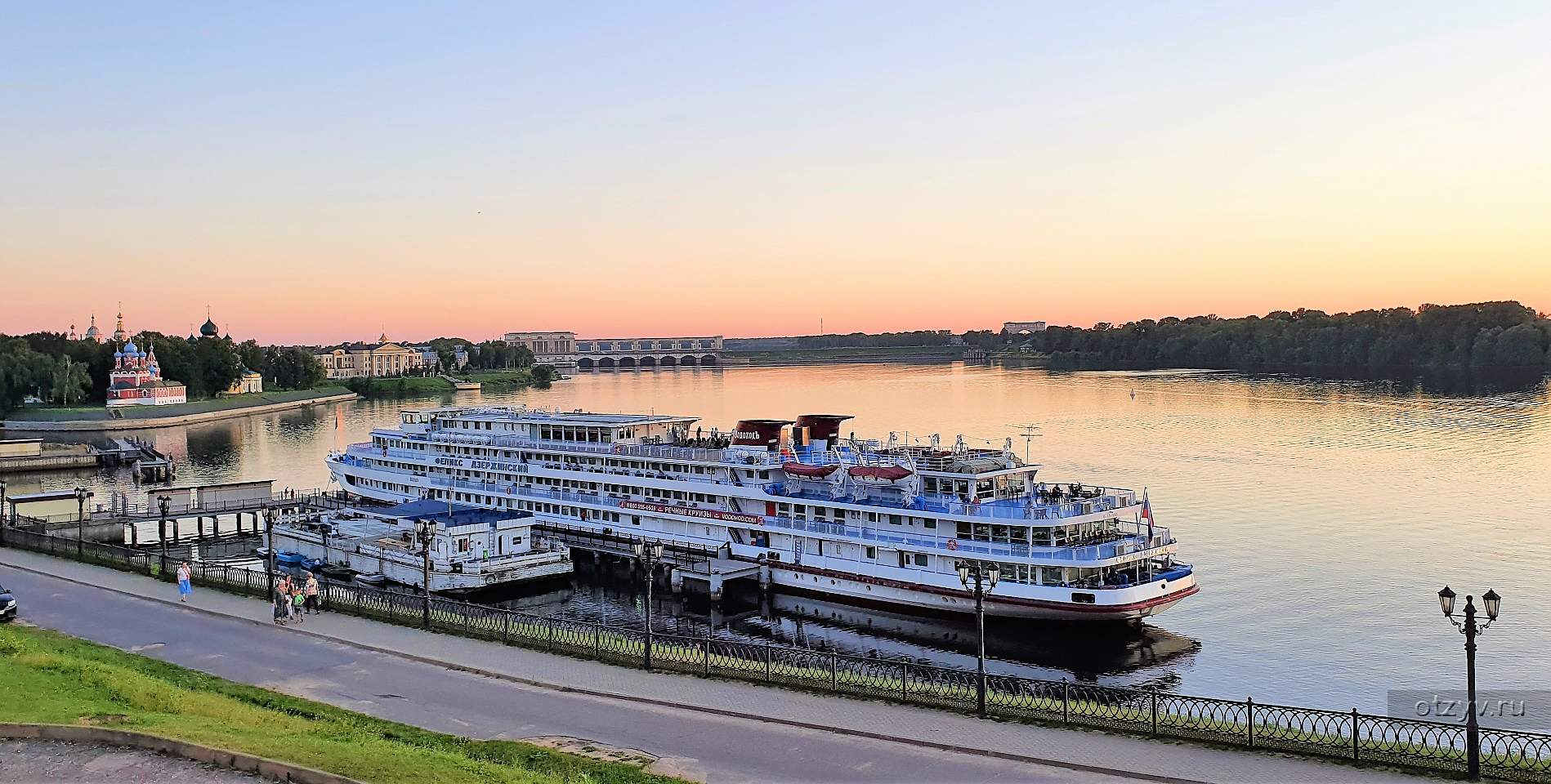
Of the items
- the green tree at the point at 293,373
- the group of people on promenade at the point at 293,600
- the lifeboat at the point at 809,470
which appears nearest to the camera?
the group of people on promenade at the point at 293,600

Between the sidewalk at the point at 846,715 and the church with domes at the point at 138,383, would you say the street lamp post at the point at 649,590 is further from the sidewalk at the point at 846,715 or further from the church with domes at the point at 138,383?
the church with domes at the point at 138,383

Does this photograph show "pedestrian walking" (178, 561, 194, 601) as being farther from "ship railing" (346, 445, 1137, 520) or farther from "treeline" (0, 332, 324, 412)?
"treeline" (0, 332, 324, 412)

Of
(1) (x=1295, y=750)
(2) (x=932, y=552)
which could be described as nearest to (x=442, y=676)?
(1) (x=1295, y=750)

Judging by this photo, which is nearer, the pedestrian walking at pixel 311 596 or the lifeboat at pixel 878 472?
the pedestrian walking at pixel 311 596

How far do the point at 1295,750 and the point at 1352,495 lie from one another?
52.2 meters

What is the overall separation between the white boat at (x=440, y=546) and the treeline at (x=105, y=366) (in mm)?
107016

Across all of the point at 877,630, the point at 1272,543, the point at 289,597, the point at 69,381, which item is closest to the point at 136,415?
the point at 69,381

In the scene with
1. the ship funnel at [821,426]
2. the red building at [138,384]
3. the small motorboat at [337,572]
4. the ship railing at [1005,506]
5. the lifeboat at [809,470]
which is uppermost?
the red building at [138,384]

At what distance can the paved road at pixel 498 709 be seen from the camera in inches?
768

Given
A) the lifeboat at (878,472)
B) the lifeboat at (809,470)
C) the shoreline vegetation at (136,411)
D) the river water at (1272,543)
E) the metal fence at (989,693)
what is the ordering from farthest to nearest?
the shoreline vegetation at (136,411) < the lifeboat at (809,470) < the lifeboat at (878,472) < the river water at (1272,543) < the metal fence at (989,693)

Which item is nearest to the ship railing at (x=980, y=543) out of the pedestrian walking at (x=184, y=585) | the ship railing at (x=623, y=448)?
the ship railing at (x=623, y=448)

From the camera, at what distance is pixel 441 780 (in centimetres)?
1706

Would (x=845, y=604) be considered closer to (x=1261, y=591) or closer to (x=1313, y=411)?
(x=1261, y=591)

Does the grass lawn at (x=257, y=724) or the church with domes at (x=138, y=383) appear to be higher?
the church with domes at (x=138, y=383)
